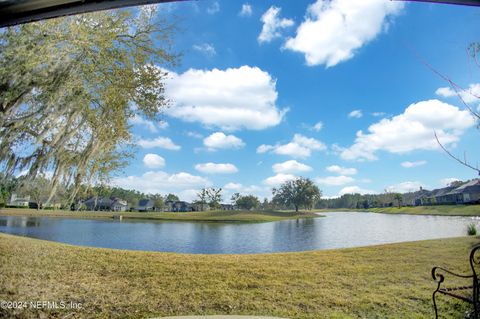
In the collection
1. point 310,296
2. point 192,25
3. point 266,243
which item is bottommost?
point 266,243

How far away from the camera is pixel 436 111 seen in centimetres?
305

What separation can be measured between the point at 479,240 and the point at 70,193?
8195 mm

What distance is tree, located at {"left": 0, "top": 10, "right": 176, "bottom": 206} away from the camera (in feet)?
11.0

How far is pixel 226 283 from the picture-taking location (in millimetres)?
4000

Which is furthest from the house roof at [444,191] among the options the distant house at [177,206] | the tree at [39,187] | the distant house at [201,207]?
the distant house at [177,206]

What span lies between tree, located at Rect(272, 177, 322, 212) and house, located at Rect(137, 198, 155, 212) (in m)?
24.7

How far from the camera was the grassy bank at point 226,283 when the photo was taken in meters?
3.20

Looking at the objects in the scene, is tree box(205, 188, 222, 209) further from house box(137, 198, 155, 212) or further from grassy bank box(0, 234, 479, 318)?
grassy bank box(0, 234, 479, 318)

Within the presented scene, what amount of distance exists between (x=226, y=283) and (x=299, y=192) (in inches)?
1144

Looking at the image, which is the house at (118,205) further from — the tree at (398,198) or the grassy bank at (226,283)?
the grassy bank at (226,283)

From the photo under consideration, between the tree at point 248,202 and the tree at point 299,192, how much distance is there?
880cm

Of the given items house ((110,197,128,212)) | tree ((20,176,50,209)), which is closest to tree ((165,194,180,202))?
house ((110,197,128,212))

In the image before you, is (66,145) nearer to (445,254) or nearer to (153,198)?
(445,254)

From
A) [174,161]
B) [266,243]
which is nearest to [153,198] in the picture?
[266,243]
